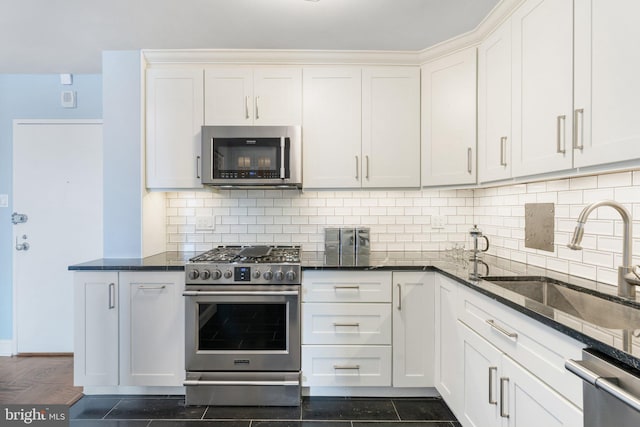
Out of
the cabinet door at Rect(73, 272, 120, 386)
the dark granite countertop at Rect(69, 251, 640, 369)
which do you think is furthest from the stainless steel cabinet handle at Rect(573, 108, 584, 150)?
the cabinet door at Rect(73, 272, 120, 386)

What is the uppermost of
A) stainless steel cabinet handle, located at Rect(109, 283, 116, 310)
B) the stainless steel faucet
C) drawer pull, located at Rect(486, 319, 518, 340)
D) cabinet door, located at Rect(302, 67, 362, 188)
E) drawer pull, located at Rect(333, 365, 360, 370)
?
cabinet door, located at Rect(302, 67, 362, 188)

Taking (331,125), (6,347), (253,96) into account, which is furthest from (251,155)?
(6,347)

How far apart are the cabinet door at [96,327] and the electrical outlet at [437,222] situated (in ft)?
7.94

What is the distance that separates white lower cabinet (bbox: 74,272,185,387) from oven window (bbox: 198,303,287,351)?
0.18 m

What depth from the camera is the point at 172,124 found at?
8.25ft

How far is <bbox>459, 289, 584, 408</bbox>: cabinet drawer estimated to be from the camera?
1039 mm

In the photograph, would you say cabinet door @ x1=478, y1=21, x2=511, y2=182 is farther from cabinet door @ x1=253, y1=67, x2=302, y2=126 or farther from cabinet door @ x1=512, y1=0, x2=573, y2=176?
cabinet door @ x1=253, y1=67, x2=302, y2=126

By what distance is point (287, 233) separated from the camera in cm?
284

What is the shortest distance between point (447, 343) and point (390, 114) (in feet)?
5.39

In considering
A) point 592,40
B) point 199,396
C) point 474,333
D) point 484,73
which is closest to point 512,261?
point 474,333

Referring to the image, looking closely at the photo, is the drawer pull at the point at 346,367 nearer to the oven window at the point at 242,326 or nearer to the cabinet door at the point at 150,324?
the oven window at the point at 242,326

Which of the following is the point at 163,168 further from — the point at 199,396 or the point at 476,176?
the point at 476,176

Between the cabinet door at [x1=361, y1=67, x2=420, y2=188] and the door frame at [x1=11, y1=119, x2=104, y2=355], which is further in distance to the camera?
the door frame at [x1=11, y1=119, x2=104, y2=355]

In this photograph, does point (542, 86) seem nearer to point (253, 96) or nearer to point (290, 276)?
point (290, 276)
